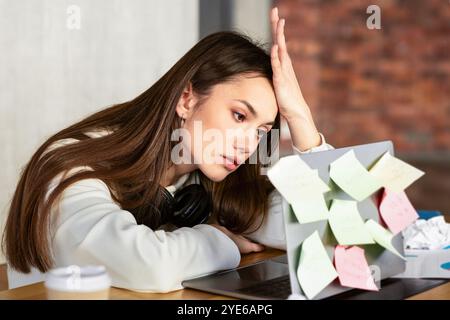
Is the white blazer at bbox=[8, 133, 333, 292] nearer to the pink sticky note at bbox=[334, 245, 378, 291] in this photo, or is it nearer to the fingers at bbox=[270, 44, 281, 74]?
the pink sticky note at bbox=[334, 245, 378, 291]

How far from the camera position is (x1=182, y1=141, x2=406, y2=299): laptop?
110 centimetres

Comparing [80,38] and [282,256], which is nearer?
[282,256]

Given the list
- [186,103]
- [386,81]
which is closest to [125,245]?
[186,103]

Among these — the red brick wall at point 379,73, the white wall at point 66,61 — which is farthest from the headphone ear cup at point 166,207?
the red brick wall at point 379,73

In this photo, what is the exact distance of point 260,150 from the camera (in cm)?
175

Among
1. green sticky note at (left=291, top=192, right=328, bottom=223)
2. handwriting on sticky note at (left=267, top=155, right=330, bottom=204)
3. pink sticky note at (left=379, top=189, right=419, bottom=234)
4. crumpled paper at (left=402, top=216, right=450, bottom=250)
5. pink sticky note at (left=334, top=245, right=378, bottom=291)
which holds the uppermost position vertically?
handwriting on sticky note at (left=267, top=155, right=330, bottom=204)

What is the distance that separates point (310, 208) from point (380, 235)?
6.8 inches

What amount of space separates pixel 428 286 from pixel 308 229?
269mm

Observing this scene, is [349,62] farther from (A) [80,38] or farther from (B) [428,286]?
(B) [428,286]

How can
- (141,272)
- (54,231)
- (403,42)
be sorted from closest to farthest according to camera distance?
(141,272) → (54,231) → (403,42)

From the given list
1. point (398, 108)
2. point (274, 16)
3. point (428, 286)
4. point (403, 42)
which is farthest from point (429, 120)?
point (428, 286)

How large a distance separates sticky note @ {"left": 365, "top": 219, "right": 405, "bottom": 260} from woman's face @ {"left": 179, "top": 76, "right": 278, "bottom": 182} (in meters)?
0.36

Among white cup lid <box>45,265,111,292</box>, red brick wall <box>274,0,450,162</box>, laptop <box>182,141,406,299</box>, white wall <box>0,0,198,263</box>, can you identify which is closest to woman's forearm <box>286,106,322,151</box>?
laptop <box>182,141,406,299</box>
